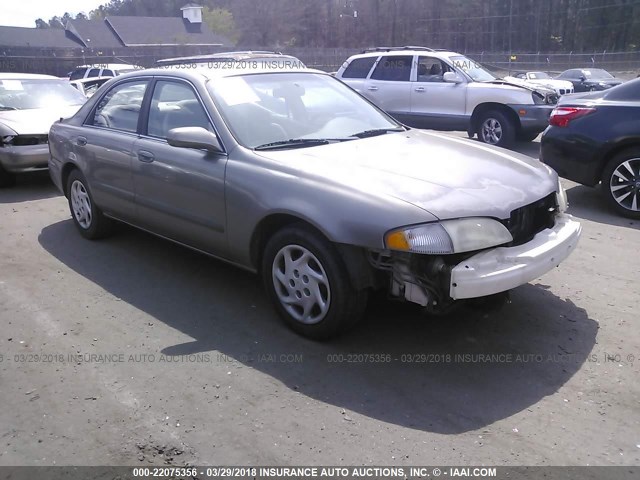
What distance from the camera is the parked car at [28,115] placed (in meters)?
8.12

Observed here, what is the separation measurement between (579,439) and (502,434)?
0.35 m

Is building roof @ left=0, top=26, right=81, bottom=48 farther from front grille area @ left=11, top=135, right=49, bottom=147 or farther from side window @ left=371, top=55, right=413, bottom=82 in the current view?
front grille area @ left=11, top=135, right=49, bottom=147

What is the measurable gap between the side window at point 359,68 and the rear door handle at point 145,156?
8.51 metres

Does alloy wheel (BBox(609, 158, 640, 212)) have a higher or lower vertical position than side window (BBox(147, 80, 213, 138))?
lower

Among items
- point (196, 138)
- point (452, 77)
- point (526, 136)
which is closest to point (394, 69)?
point (452, 77)

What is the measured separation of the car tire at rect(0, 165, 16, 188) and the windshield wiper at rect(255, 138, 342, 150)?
5.94 metres

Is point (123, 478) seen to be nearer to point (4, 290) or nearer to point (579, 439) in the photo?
point (579, 439)

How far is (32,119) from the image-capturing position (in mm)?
8625

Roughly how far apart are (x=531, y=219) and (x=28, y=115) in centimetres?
782

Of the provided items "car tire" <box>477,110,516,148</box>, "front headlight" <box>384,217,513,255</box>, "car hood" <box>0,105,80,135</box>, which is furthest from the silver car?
"car tire" <box>477,110,516,148</box>

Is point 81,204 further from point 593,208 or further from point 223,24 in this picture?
point 223,24

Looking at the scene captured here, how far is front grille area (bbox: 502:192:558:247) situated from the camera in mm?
3518

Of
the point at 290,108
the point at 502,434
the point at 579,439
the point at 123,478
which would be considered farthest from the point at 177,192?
the point at 579,439

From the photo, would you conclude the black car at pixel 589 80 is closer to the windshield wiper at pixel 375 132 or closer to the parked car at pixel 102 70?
the parked car at pixel 102 70
